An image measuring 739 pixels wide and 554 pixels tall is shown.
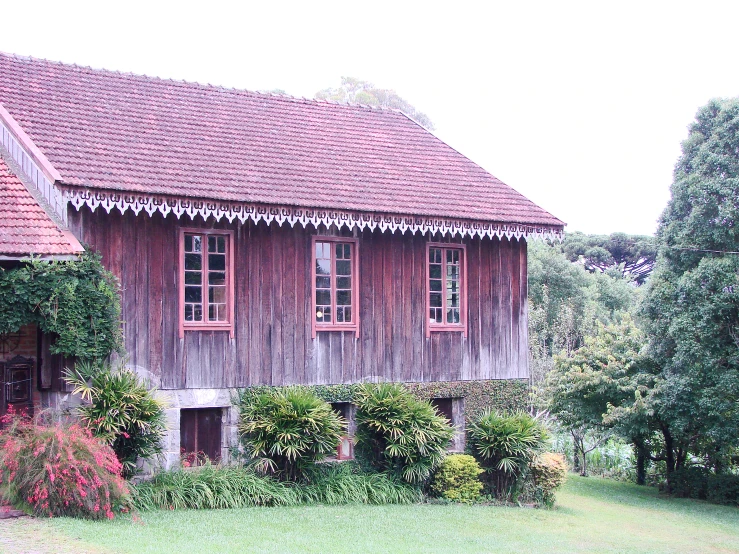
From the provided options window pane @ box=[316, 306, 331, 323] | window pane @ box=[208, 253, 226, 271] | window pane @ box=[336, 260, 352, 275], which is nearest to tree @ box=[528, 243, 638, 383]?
window pane @ box=[336, 260, 352, 275]

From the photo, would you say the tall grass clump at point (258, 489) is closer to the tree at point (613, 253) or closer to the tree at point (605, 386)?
the tree at point (605, 386)

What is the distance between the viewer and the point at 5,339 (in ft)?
52.5

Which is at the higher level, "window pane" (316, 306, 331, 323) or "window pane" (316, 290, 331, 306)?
"window pane" (316, 290, 331, 306)

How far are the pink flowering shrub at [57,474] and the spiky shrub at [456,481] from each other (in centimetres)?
669

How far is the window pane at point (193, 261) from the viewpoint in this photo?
16859mm

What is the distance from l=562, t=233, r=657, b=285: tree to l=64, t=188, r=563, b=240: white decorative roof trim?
104 feet

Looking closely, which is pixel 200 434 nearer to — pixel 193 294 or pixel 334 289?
pixel 193 294

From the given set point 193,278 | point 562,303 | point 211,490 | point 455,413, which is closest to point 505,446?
point 455,413

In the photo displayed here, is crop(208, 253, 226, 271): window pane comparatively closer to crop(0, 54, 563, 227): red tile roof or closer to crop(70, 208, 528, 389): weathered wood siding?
crop(70, 208, 528, 389): weathered wood siding

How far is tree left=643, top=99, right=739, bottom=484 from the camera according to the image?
21312 mm

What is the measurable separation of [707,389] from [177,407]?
11.7 m

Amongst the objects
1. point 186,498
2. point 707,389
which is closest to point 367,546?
point 186,498

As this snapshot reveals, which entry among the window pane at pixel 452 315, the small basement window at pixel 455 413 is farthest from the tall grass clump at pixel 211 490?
the window pane at pixel 452 315

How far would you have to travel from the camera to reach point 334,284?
18.3 meters
